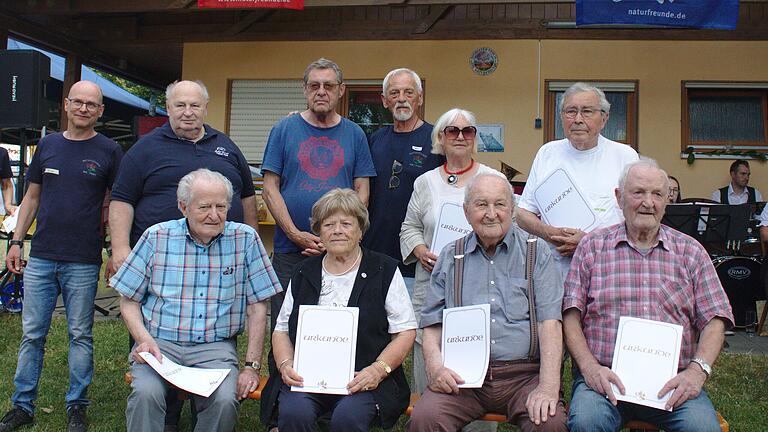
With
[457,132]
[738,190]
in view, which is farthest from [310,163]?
[738,190]

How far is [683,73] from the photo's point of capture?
352 inches

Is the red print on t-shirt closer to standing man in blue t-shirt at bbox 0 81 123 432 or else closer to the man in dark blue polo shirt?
the man in dark blue polo shirt

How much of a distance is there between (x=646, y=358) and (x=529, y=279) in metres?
0.57

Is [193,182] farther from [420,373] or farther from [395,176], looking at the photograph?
[420,373]

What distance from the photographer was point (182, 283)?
3.20 meters

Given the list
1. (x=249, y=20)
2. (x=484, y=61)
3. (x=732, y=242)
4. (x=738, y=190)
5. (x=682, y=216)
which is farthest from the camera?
(x=249, y=20)

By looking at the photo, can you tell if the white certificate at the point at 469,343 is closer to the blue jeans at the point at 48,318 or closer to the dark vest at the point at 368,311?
the dark vest at the point at 368,311

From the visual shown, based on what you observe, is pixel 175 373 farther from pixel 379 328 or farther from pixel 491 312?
pixel 491 312

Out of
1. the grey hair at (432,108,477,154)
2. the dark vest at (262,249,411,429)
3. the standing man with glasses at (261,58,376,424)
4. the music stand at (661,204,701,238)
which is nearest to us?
the dark vest at (262,249,411,429)

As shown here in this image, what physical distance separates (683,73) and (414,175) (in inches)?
259

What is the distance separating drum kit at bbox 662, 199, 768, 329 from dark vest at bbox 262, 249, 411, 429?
3.86 meters

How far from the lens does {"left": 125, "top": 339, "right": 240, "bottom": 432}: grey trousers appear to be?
9.63 ft

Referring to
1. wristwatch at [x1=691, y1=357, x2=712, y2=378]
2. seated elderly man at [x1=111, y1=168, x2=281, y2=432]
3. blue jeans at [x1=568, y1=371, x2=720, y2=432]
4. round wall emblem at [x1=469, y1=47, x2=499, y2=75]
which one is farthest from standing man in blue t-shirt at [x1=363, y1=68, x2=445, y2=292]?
round wall emblem at [x1=469, y1=47, x2=499, y2=75]

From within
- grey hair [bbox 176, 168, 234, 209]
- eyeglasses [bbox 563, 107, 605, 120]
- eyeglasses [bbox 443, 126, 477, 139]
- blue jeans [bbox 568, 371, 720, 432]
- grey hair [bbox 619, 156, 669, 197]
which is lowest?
blue jeans [bbox 568, 371, 720, 432]
